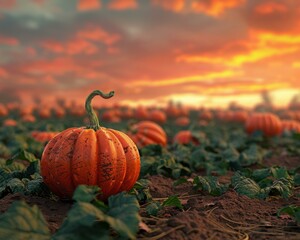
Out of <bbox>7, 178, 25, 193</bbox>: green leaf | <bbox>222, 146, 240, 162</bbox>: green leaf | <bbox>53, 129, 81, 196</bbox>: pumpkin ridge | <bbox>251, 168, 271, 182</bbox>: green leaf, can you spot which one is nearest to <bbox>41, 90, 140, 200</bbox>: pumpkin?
<bbox>53, 129, 81, 196</bbox>: pumpkin ridge

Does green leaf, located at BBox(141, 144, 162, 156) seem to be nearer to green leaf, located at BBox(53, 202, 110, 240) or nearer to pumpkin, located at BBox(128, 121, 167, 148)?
pumpkin, located at BBox(128, 121, 167, 148)

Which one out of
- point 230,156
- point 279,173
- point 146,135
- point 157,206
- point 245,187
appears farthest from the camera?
point 146,135

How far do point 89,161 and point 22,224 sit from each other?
0.99 m

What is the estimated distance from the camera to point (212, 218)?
3.46 metres

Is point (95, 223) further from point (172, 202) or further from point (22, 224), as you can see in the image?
point (172, 202)

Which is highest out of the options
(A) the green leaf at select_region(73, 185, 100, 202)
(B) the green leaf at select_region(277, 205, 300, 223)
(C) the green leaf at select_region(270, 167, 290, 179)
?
(A) the green leaf at select_region(73, 185, 100, 202)

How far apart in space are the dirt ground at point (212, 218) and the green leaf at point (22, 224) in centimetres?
26

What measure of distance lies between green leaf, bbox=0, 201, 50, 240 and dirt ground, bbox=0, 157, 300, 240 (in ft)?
0.84

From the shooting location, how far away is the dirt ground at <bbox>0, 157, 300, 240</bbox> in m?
3.09

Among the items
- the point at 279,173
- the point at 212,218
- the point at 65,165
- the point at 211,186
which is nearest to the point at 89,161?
the point at 65,165

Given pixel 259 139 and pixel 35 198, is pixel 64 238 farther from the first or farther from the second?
pixel 259 139

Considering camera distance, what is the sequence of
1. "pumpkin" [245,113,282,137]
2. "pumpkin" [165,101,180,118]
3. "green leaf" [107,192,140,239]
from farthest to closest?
"pumpkin" [165,101,180,118], "pumpkin" [245,113,282,137], "green leaf" [107,192,140,239]

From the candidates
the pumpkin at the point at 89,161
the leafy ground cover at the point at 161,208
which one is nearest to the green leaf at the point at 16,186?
the leafy ground cover at the point at 161,208

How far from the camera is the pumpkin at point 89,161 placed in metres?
3.64
